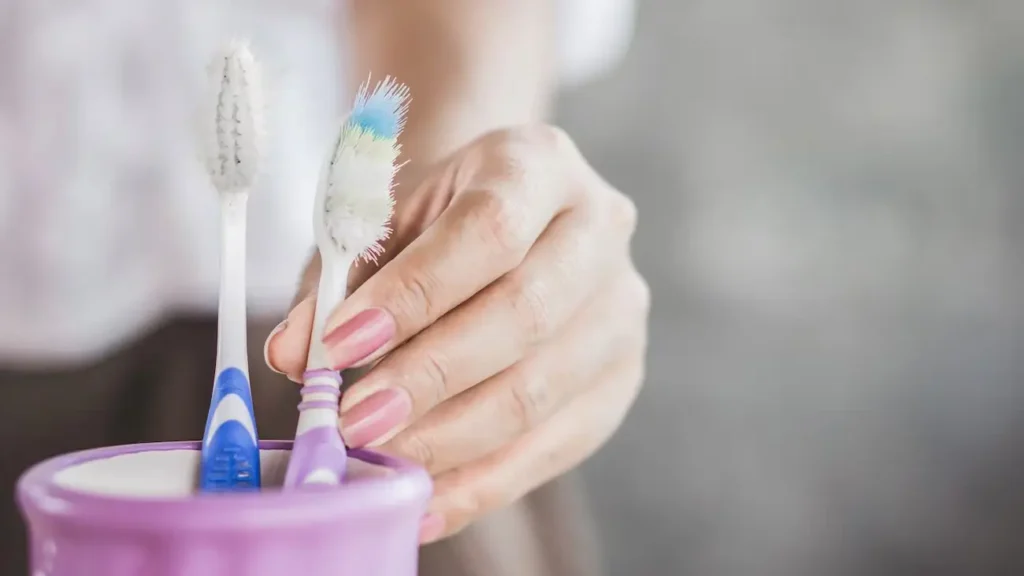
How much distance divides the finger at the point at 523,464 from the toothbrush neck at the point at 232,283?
0.07 m

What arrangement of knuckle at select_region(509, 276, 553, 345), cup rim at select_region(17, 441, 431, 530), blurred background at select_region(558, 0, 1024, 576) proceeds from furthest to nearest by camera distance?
blurred background at select_region(558, 0, 1024, 576) < knuckle at select_region(509, 276, 553, 345) < cup rim at select_region(17, 441, 431, 530)

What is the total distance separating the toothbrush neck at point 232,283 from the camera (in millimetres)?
161

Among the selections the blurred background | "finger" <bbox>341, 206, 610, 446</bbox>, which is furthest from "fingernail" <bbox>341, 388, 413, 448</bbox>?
the blurred background

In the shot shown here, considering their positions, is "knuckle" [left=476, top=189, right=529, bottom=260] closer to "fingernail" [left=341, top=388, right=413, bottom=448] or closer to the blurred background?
"fingernail" [left=341, top=388, right=413, bottom=448]

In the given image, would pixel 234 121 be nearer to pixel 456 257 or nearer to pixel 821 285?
pixel 456 257

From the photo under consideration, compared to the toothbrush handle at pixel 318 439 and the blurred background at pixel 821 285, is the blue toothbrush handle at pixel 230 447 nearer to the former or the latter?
the toothbrush handle at pixel 318 439

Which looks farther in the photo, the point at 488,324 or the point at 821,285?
the point at 821,285

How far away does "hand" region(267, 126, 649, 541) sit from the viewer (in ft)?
0.60

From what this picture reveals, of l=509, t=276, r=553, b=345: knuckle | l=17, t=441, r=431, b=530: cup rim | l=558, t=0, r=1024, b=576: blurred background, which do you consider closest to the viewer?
l=17, t=441, r=431, b=530: cup rim

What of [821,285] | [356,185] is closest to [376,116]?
[356,185]

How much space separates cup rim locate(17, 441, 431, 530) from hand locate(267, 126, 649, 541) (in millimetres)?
41

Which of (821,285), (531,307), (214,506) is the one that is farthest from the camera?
(821,285)

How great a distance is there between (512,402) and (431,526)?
35 millimetres

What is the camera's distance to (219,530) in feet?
0.37
